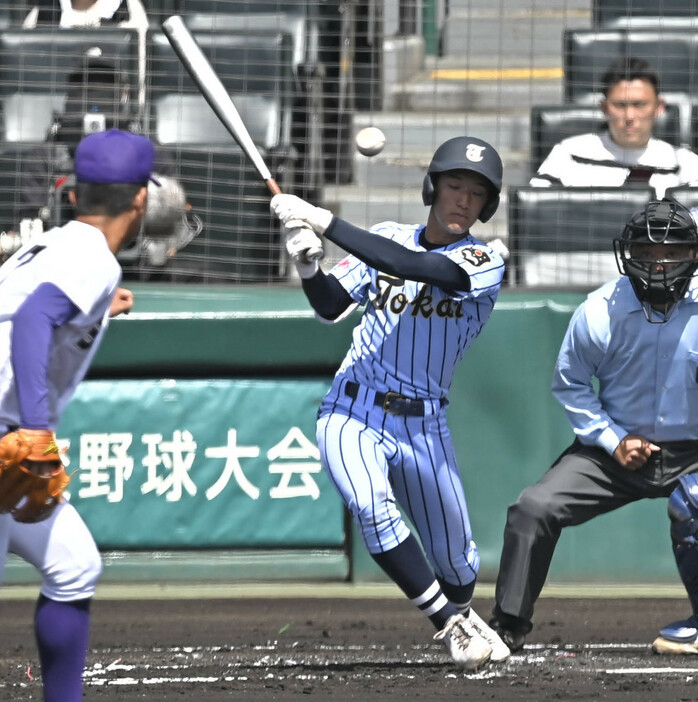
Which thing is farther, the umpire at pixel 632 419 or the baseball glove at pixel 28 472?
the umpire at pixel 632 419

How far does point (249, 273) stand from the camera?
6922 millimetres

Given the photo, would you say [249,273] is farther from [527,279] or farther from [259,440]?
[527,279]

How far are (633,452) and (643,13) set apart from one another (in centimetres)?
414

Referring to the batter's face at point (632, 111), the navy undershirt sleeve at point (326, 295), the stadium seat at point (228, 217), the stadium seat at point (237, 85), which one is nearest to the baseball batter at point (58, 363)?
the navy undershirt sleeve at point (326, 295)

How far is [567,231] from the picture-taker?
6812 millimetres

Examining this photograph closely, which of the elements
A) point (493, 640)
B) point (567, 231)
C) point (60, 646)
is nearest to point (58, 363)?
point (60, 646)

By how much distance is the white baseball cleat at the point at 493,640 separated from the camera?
4695 millimetres

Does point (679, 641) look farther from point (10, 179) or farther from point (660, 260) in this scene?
point (10, 179)

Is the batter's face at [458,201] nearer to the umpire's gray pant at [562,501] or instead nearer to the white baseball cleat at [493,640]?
the umpire's gray pant at [562,501]

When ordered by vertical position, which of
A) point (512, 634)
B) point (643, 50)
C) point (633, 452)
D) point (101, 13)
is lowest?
point (512, 634)

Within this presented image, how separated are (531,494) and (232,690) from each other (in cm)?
133

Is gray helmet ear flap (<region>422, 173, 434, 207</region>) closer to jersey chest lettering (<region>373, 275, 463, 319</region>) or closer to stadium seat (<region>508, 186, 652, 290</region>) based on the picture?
jersey chest lettering (<region>373, 275, 463, 319</region>)

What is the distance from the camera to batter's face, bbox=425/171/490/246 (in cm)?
479

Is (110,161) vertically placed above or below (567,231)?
above
